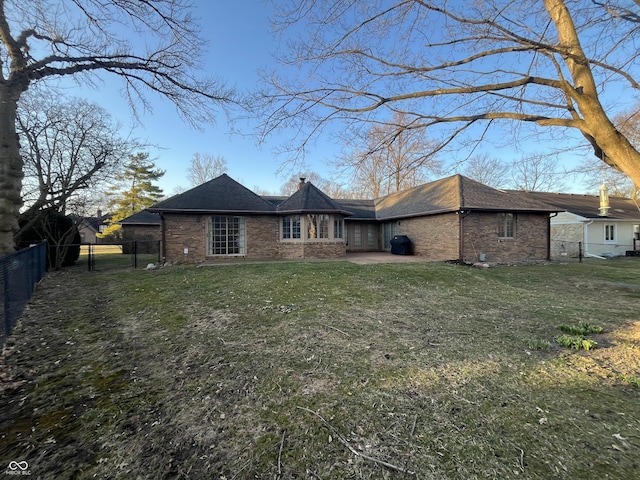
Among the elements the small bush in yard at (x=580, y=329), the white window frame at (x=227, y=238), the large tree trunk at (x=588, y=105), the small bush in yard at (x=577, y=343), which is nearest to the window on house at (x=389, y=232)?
the white window frame at (x=227, y=238)

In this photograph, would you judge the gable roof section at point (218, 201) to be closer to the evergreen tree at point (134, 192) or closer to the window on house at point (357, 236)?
the window on house at point (357, 236)

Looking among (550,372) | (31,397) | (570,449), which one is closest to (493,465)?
(570,449)

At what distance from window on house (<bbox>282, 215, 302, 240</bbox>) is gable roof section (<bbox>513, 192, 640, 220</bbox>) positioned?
56.6 ft

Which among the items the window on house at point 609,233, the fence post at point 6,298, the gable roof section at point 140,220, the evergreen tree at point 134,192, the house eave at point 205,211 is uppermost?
the evergreen tree at point 134,192

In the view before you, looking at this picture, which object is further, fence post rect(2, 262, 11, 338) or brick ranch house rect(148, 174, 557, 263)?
brick ranch house rect(148, 174, 557, 263)

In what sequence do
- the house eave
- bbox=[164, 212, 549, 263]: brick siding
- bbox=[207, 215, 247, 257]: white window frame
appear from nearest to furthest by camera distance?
the house eave, bbox=[164, 212, 549, 263]: brick siding, bbox=[207, 215, 247, 257]: white window frame

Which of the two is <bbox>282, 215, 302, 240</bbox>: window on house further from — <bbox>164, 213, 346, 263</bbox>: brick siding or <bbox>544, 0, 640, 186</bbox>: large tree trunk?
<bbox>544, 0, 640, 186</bbox>: large tree trunk

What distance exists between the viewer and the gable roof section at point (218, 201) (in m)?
13.2

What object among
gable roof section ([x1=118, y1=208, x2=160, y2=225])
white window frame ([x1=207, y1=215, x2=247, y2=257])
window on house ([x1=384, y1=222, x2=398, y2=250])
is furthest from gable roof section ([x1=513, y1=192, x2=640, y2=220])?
gable roof section ([x1=118, y1=208, x2=160, y2=225])

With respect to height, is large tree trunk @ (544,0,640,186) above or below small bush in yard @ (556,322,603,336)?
above

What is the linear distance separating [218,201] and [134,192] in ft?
76.2

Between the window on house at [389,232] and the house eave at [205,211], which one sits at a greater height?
the house eave at [205,211]

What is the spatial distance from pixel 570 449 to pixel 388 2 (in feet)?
19.4

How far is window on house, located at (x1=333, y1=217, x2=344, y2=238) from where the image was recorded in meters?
15.2
